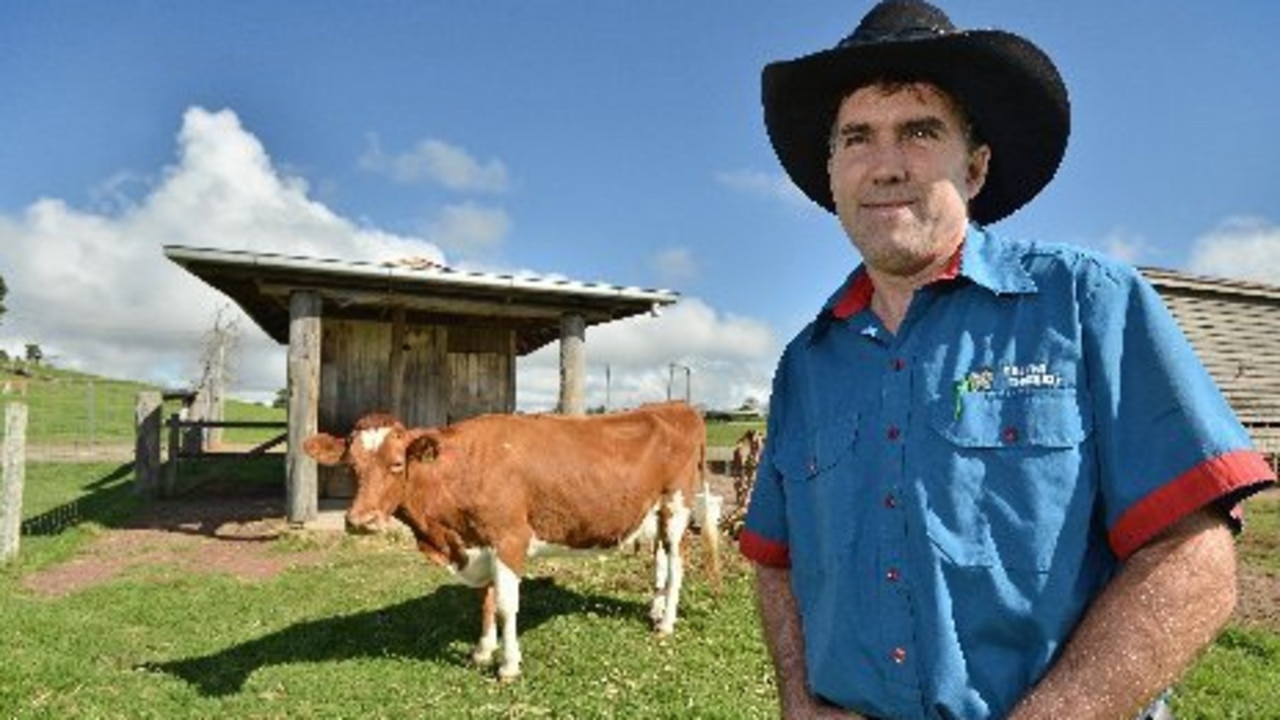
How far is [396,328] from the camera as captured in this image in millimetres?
16094

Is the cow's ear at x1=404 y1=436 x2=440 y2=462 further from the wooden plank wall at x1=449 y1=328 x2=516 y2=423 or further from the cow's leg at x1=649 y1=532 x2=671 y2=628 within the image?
the wooden plank wall at x1=449 y1=328 x2=516 y2=423

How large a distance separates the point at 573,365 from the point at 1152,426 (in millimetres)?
13063

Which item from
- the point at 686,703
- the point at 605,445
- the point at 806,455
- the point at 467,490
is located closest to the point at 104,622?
the point at 467,490

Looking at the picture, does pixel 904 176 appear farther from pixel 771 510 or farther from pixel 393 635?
pixel 393 635

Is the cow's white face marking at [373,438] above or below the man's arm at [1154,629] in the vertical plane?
above

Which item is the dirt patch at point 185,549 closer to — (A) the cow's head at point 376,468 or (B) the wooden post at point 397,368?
(B) the wooden post at point 397,368

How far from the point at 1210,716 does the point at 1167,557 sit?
567 cm

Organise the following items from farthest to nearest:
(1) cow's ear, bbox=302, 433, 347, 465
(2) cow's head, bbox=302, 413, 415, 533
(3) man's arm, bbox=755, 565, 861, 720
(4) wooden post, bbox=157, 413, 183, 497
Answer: (4) wooden post, bbox=157, 413, 183, 497 → (1) cow's ear, bbox=302, 433, 347, 465 → (2) cow's head, bbox=302, 413, 415, 533 → (3) man's arm, bbox=755, 565, 861, 720

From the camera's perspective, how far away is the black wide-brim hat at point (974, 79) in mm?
1968

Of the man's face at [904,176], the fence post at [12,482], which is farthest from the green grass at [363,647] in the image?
the man's face at [904,176]

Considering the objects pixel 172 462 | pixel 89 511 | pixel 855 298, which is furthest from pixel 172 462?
pixel 855 298

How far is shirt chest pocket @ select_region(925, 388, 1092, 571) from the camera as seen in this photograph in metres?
1.62

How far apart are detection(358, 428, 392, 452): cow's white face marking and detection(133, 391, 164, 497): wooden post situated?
1139 cm

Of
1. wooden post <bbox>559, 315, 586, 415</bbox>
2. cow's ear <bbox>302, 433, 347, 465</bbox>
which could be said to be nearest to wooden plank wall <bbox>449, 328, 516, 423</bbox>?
wooden post <bbox>559, 315, 586, 415</bbox>
